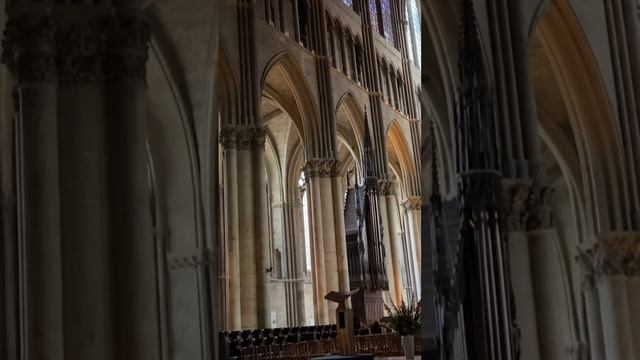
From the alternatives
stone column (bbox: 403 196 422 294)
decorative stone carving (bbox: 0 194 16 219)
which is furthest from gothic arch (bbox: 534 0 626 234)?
stone column (bbox: 403 196 422 294)

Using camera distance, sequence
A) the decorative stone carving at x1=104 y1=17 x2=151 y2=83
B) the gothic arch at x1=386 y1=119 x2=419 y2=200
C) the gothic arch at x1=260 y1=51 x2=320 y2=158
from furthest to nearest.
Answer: the gothic arch at x1=386 y1=119 x2=419 y2=200, the gothic arch at x1=260 y1=51 x2=320 y2=158, the decorative stone carving at x1=104 y1=17 x2=151 y2=83

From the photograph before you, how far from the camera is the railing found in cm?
1639

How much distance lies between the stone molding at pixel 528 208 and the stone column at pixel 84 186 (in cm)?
565

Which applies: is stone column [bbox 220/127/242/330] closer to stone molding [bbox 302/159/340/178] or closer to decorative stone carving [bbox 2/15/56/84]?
stone molding [bbox 302/159/340/178]

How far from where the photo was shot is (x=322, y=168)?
22.8 m

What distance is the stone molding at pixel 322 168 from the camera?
74.5 feet

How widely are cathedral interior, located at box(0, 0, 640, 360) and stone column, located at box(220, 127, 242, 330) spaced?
0.17ft

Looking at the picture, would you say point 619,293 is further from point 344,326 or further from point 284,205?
point 284,205

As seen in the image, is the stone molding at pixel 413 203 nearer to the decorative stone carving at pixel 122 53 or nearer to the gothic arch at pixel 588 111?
the gothic arch at pixel 588 111

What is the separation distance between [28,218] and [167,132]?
5776mm

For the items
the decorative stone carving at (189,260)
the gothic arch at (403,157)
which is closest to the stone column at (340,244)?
the gothic arch at (403,157)

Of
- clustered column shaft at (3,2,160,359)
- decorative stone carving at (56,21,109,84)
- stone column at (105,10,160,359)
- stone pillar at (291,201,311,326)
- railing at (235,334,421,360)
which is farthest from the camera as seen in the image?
stone pillar at (291,201,311,326)

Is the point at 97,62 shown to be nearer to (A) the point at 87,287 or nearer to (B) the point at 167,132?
(A) the point at 87,287

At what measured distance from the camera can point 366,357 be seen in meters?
14.2
